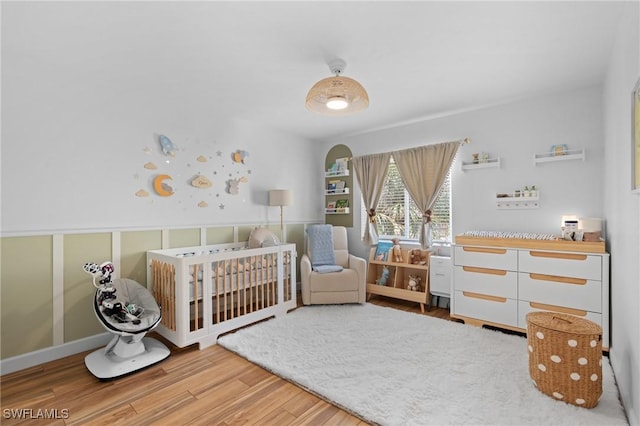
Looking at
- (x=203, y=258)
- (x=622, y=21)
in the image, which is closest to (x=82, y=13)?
(x=203, y=258)

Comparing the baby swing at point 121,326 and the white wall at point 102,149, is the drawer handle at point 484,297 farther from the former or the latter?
the baby swing at point 121,326

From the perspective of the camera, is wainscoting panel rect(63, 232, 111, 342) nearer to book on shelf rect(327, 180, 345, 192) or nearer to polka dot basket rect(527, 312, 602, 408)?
book on shelf rect(327, 180, 345, 192)

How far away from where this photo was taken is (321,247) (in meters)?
4.16

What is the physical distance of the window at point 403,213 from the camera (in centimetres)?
392

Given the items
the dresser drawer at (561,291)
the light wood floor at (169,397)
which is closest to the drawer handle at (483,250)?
the dresser drawer at (561,291)

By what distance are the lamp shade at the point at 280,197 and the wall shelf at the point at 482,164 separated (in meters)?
2.24

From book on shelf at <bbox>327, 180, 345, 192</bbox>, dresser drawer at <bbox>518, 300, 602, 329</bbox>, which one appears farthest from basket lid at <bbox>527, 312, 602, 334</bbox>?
book on shelf at <bbox>327, 180, 345, 192</bbox>

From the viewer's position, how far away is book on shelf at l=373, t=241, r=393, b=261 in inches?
166

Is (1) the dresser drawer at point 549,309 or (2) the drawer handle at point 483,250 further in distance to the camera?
(2) the drawer handle at point 483,250

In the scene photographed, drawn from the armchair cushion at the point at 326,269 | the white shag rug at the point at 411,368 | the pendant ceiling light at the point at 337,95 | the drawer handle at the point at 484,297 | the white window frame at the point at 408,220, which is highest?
the pendant ceiling light at the point at 337,95

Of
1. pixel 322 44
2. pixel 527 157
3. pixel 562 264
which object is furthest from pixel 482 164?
pixel 322 44

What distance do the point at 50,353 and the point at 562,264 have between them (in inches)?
175

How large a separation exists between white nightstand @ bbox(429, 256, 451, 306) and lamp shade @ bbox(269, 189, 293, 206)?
1995mm

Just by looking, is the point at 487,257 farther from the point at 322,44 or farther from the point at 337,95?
the point at 322,44
